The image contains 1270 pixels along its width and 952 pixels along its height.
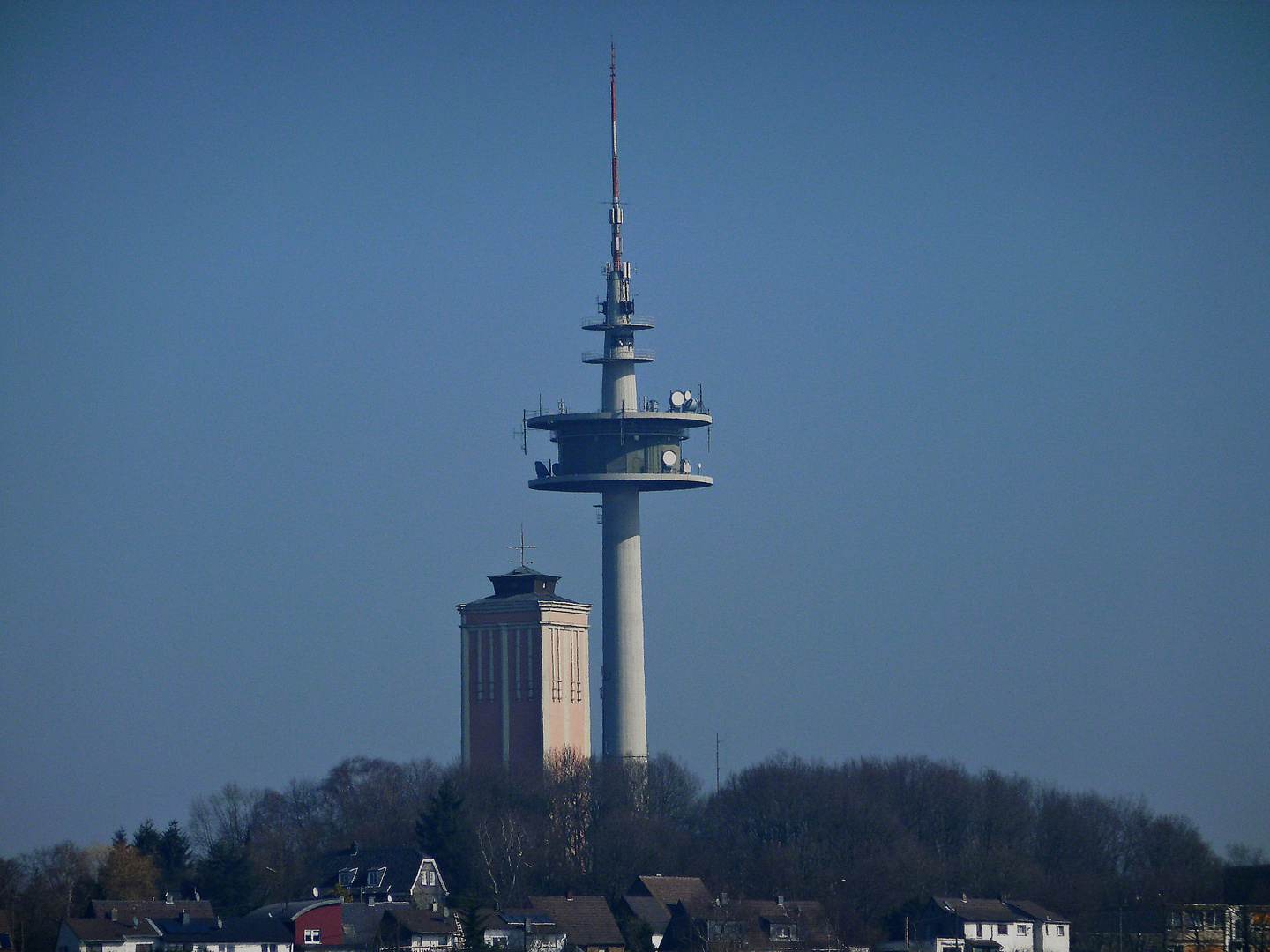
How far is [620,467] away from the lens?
143 meters

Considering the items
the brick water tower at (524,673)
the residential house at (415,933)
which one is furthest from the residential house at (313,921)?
the brick water tower at (524,673)

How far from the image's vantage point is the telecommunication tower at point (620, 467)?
467ft

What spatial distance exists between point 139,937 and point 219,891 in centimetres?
1085

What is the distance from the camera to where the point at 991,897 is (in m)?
117

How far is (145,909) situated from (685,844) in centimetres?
2785

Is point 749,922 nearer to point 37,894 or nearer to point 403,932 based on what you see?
point 403,932

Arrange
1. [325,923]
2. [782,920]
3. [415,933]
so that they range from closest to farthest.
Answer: [415,933], [325,923], [782,920]

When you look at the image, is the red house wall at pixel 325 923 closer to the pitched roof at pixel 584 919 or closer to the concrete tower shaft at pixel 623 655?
the pitched roof at pixel 584 919

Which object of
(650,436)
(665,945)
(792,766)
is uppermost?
(650,436)

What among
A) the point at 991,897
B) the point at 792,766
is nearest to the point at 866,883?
the point at 991,897

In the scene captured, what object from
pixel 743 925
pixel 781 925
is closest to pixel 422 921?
pixel 743 925

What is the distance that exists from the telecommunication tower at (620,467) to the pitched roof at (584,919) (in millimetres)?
32475

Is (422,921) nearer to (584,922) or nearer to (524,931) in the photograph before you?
(524,931)

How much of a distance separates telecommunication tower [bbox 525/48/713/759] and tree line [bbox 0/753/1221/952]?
3.83 metres
